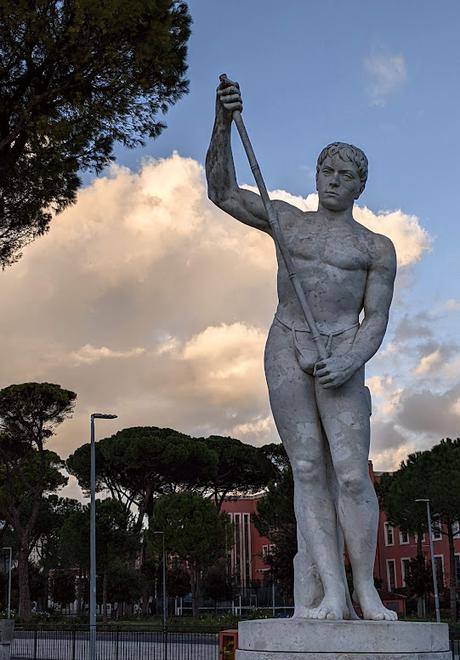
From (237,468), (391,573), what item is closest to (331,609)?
(237,468)

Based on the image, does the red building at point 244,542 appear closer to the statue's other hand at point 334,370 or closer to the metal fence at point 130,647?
the metal fence at point 130,647

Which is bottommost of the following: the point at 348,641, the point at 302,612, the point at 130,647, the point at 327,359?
the point at 130,647

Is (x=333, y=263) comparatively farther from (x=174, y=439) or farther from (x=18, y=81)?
(x=174, y=439)

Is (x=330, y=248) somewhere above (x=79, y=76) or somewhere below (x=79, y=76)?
below

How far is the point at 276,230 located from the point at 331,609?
2.01 m

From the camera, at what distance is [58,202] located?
54.1 ft

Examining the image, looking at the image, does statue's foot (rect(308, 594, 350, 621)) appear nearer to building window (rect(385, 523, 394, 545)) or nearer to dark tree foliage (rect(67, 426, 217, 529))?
dark tree foliage (rect(67, 426, 217, 529))

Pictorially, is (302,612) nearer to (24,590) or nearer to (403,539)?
(24,590)

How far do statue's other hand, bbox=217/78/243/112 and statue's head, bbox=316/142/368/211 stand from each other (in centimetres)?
56

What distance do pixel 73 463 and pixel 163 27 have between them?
4474 cm

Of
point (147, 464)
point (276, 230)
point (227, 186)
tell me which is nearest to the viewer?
point (276, 230)

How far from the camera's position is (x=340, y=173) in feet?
16.8

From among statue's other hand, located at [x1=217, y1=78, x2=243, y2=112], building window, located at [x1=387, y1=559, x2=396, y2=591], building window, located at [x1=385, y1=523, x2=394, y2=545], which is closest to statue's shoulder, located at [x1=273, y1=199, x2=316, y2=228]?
statue's other hand, located at [x1=217, y1=78, x2=243, y2=112]

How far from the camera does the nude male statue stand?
4.62m
